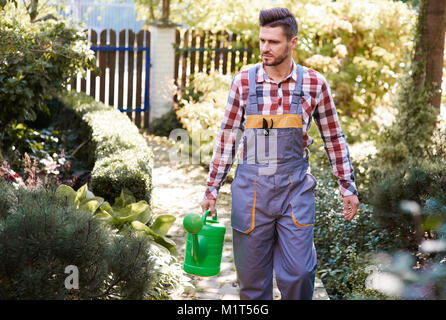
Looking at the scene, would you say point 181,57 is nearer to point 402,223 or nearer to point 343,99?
point 343,99

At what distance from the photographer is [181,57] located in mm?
12047

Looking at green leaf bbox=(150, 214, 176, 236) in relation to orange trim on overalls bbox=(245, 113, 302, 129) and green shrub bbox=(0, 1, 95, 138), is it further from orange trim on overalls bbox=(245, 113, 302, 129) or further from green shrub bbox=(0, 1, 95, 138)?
orange trim on overalls bbox=(245, 113, 302, 129)

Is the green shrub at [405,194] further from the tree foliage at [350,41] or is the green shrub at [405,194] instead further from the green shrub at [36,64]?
the tree foliage at [350,41]

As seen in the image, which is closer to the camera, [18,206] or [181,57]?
[18,206]

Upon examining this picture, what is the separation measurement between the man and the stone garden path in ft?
4.27

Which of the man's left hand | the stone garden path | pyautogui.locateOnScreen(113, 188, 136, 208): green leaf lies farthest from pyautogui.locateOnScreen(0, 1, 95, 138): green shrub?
the man's left hand

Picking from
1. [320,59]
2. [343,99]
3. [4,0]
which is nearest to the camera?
[4,0]

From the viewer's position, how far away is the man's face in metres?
3.17

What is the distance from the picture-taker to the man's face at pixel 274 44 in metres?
3.17

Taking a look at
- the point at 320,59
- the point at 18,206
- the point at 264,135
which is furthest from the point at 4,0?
the point at 320,59

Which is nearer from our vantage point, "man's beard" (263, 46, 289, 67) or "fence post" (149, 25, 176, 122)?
"man's beard" (263, 46, 289, 67)

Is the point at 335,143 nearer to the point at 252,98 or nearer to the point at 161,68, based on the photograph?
the point at 252,98

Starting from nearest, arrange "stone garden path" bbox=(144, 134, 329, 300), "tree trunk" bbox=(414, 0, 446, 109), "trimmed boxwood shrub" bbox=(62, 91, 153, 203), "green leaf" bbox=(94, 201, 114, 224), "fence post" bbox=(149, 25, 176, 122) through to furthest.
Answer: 1. "green leaf" bbox=(94, 201, 114, 224)
2. "stone garden path" bbox=(144, 134, 329, 300)
3. "trimmed boxwood shrub" bbox=(62, 91, 153, 203)
4. "tree trunk" bbox=(414, 0, 446, 109)
5. "fence post" bbox=(149, 25, 176, 122)
